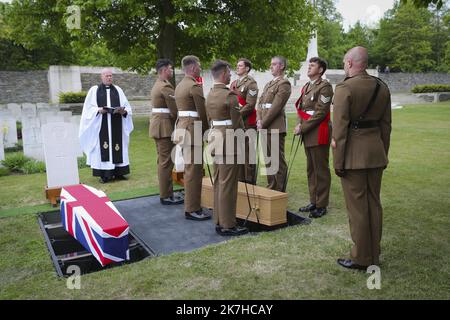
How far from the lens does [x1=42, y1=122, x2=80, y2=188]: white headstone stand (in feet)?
23.5

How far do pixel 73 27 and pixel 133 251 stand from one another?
31.6ft

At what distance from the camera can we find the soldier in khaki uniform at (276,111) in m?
6.67

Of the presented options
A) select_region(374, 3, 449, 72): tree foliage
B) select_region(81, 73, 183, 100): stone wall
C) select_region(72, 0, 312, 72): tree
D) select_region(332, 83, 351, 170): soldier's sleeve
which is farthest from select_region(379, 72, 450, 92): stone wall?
select_region(332, 83, 351, 170): soldier's sleeve

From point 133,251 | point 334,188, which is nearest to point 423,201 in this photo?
point 334,188

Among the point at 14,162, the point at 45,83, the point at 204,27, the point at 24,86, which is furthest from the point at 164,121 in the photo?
the point at 24,86

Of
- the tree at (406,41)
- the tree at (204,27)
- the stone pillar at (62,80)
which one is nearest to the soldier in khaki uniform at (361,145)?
the tree at (204,27)

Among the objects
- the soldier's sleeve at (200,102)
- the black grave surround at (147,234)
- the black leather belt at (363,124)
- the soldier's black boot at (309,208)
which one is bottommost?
the black grave surround at (147,234)

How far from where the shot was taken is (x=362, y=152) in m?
4.16

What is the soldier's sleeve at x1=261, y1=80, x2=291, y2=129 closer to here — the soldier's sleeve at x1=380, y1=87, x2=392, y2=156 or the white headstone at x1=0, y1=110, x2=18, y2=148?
the soldier's sleeve at x1=380, y1=87, x2=392, y2=156

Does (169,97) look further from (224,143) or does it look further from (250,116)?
(224,143)

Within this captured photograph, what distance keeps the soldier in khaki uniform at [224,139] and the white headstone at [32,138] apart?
7.03 meters

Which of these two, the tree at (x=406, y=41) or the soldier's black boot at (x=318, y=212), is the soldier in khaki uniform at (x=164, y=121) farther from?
the tree at (x=406, y=41)

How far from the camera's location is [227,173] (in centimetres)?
543

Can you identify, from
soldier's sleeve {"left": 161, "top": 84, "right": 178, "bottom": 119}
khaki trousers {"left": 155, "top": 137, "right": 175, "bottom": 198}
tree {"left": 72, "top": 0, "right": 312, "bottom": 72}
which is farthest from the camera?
tree {"left": 72, "top": 0, "right": 312, "bottom": 72}
